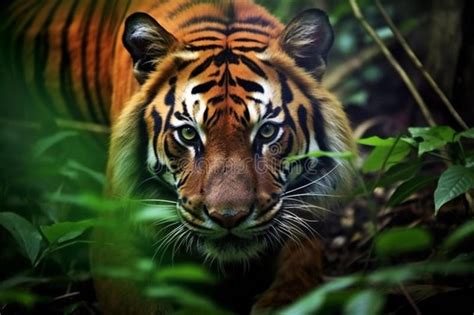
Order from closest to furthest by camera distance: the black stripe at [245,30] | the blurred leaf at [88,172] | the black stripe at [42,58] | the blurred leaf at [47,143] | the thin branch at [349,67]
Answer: the black stripe at [245,30], the blurred leaf at [47,143], the blurred leaf at [88,172], the black stripe at [42,58], the thin branch at [349,67]

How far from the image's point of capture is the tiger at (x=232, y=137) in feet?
8.55

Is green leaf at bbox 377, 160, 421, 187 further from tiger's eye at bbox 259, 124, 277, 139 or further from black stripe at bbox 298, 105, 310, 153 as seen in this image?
tiger's eye at bbox 259, 124, 277, 139

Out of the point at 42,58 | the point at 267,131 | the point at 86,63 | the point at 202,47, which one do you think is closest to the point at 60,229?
the point at 267,131

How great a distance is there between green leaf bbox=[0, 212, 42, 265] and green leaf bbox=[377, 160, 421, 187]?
1.24 m

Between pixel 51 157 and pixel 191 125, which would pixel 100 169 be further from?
pixel 191 125

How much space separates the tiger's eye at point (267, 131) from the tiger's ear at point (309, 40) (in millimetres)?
354

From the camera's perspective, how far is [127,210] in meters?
2.94

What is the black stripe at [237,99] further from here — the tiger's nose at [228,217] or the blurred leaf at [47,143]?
the blurred leaf at [47,143]

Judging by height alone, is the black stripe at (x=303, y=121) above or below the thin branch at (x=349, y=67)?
above

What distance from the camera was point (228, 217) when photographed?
8.14 ft

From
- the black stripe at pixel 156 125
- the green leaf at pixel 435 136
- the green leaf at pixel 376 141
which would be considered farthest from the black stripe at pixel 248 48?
the green leaf at pixel 435 136

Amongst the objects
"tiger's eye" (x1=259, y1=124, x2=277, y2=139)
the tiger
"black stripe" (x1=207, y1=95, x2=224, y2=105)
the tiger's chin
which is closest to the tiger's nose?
the tiger

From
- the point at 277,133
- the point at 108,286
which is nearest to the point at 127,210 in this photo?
the point at 108,286

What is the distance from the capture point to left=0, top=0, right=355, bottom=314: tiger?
2607mm
